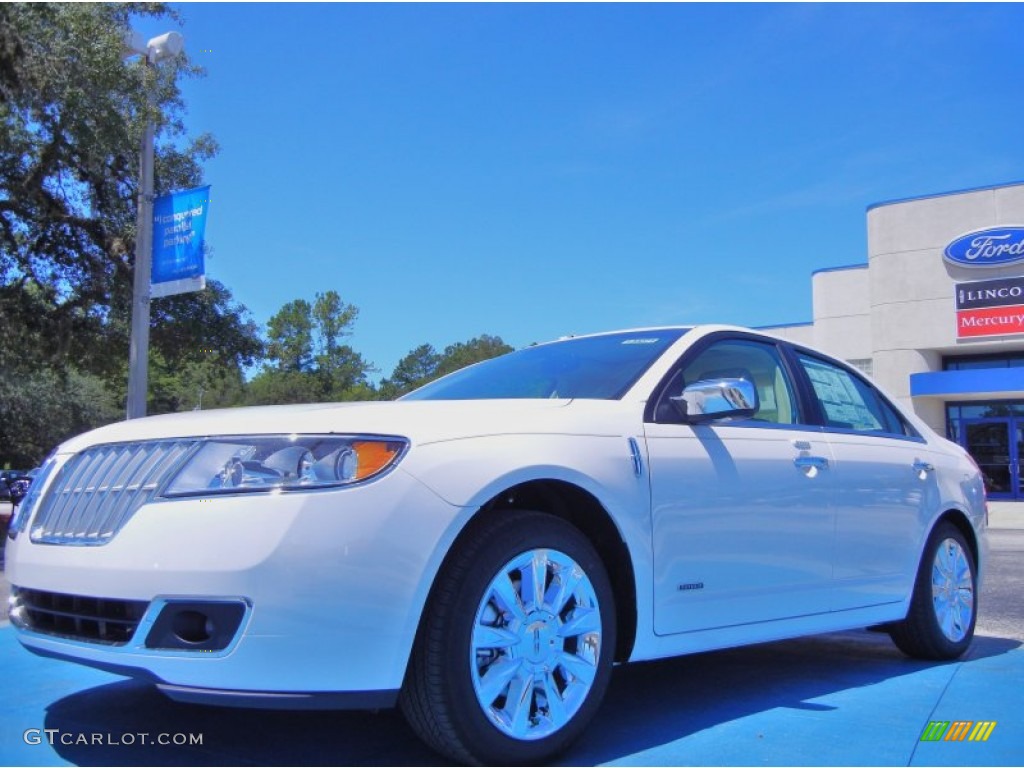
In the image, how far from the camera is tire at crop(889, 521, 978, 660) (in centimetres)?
508

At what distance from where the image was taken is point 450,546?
298cm

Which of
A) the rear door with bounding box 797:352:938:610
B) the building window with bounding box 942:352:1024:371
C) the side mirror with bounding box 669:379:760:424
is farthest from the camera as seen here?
the building window with bounding box 942:352:1024:371

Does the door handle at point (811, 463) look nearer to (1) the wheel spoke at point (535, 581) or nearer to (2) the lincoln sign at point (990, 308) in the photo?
(1) the wheel spoke at point (535, 581)

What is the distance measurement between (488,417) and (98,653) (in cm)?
140

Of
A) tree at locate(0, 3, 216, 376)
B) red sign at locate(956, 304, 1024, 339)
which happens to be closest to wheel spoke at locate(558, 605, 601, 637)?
tree at locate(0, 3, 216, 376)

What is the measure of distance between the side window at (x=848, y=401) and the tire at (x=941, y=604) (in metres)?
0.64

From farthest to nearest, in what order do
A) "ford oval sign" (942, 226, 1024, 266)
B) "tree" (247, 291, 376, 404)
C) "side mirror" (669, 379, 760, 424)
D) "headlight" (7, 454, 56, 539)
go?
"tree" (247, 291, 376, 404) → "ford oval sign" (942, 226, 1024, 266) → "side mirror" (669, 379, 760, 424) → "headlight" (7, 454, 56, 539)

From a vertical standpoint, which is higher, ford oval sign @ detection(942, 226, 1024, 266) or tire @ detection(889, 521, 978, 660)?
ford oval sign @ detection(942, 226, 1024, 266)

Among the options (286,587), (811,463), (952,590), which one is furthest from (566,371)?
(952,590)

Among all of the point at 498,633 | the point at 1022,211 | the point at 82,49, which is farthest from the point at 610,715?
the point at 1022,211

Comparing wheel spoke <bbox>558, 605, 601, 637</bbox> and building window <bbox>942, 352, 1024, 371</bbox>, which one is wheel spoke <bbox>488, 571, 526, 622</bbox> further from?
building window <bbox>942, 352, 1024, 371</bbox>

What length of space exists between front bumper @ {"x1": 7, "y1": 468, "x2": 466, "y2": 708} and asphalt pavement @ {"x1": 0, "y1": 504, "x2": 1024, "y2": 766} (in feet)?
1.76

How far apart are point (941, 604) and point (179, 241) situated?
1005 centimetres

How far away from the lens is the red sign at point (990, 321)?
26266 millimetres
